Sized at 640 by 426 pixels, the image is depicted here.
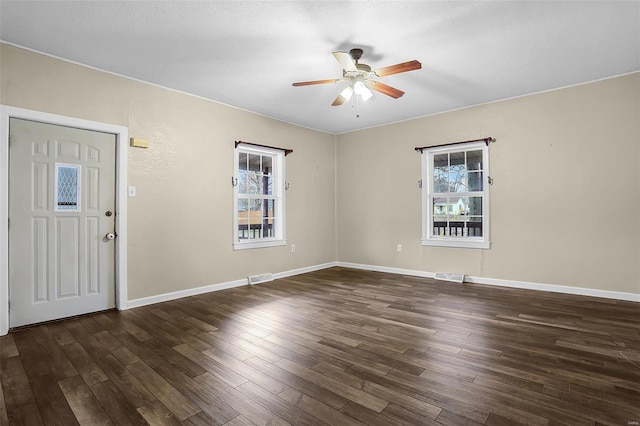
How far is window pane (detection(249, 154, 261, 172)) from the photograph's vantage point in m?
5.20

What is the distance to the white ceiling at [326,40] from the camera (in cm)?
250

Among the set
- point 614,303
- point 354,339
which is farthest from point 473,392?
point 614,303

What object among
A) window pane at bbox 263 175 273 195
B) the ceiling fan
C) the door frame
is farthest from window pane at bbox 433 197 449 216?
the door frame

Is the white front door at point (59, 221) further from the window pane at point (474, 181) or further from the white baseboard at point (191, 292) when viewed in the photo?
the window pane at point (474, 181)

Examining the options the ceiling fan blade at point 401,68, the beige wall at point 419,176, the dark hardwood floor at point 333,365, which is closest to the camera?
the dark hardwood floor at point 333,365

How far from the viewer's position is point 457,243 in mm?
5027

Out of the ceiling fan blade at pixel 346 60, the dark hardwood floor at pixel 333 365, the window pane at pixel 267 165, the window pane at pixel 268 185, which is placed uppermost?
the ceiling fan blade at pixel 346 60

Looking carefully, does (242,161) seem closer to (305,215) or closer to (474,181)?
(305,215)

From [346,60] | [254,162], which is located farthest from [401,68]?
[254,162]

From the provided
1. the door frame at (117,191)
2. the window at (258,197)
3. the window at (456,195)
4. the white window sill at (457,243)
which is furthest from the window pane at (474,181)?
the door frame at (117,191)

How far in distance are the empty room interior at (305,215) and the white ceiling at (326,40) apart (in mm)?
26

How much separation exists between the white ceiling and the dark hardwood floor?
104 inches

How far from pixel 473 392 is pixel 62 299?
12.5 ft

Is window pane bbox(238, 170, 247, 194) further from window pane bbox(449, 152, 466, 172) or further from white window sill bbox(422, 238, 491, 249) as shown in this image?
window pane bbox(449, 152, 466, 172)
